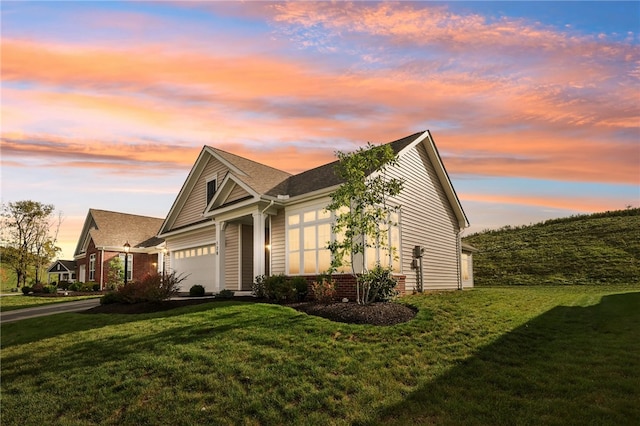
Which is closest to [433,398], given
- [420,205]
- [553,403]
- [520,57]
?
[553,403]

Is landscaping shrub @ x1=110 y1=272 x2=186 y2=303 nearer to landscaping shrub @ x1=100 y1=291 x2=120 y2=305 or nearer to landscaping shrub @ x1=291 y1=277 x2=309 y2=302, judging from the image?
landscaping shrub @ x1=100 y1=291 x2=120 y2=305

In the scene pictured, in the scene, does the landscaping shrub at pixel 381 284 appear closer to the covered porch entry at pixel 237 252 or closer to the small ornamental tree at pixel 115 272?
the covered porch entry at pixel 237 252

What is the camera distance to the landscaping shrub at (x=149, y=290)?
14398 mm

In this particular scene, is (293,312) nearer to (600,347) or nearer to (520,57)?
(600,347)

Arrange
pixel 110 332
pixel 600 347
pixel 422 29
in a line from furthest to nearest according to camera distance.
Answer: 1. pixel 422 29
2. pixel 110 332
3. pixel 600 347

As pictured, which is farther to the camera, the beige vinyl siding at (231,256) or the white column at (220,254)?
the beige vinyl siding at (231,256)

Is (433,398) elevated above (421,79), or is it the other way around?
(421,79)

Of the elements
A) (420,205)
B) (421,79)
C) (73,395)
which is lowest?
(73,395)

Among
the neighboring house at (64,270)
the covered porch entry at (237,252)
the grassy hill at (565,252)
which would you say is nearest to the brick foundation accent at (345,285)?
the covered porch entry at (237,252)

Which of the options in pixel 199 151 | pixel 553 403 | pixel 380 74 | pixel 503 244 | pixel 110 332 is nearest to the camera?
pixel 553 403

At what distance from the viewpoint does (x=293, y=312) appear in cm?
1090

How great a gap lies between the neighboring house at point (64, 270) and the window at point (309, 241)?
3690 cm

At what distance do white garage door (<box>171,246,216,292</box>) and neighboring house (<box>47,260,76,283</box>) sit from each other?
86.8 ft

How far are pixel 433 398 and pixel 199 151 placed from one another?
19.1 metres
